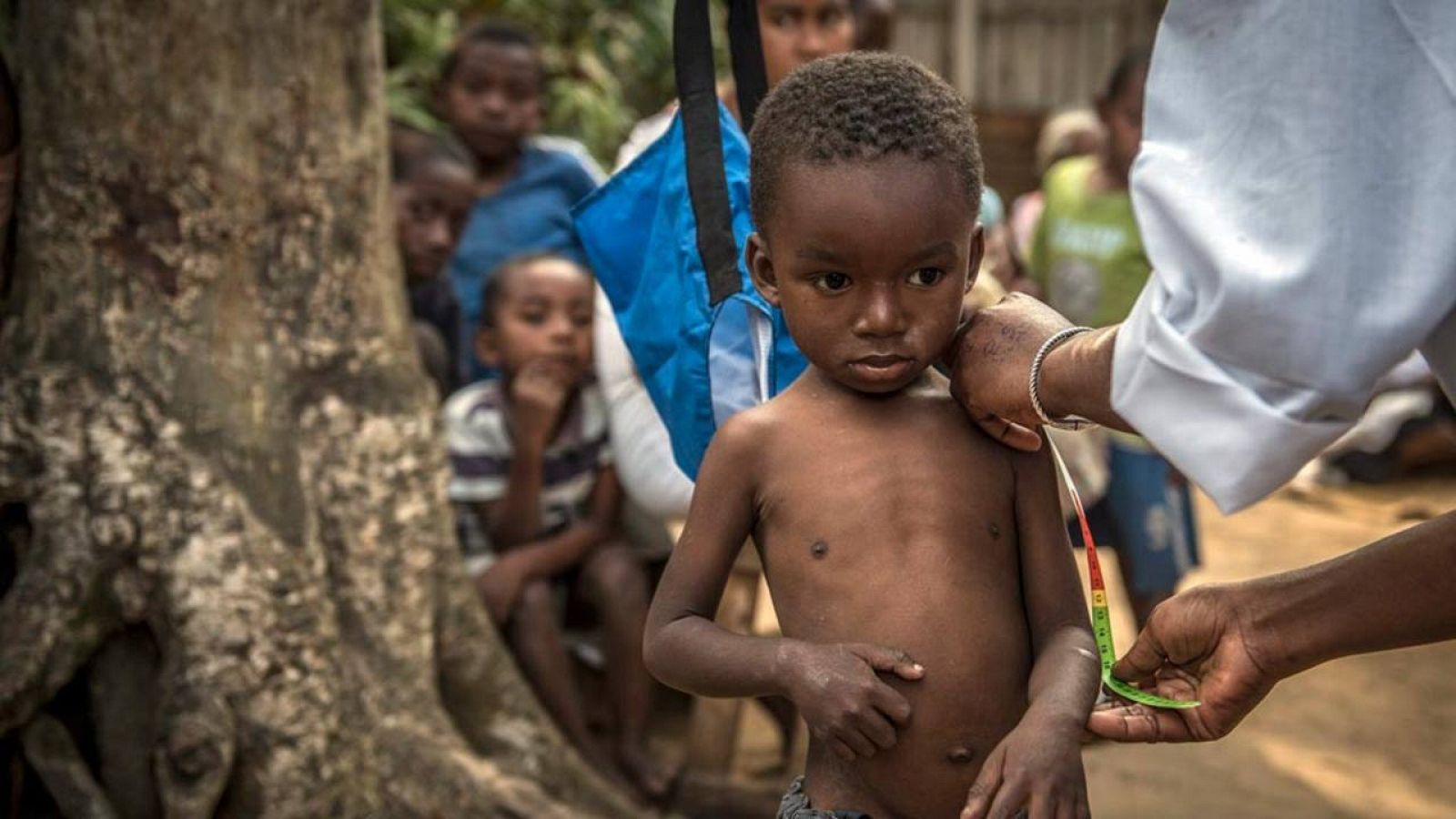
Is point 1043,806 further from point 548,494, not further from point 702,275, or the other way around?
point 548,494

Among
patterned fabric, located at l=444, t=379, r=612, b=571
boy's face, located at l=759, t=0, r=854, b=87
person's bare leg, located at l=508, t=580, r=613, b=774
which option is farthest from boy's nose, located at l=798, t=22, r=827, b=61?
person's bare leg, located at l=508, t=580, r=613, b=774

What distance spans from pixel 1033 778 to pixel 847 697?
229mm

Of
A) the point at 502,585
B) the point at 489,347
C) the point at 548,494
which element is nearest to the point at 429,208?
the point at 489,347

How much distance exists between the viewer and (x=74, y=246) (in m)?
3.27

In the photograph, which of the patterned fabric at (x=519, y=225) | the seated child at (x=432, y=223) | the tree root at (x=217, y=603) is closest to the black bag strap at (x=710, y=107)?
the tree root at (x=217, y=603)

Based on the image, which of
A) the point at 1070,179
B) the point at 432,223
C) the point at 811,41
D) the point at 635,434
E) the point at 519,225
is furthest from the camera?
the point at 1070,179

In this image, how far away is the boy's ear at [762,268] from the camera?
2.14 meters

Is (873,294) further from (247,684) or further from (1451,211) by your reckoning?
(247,684)

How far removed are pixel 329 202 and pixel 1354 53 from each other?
7.72ft

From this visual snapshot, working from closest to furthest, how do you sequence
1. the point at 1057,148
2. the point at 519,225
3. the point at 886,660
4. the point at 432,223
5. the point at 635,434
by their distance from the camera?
the point at 886,660
the point at 635,434
the point at 432,223
the point at 519,225
the point at 1057,148

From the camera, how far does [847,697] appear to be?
1.87m

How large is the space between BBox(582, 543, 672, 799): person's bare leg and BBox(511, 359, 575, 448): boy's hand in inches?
16.0

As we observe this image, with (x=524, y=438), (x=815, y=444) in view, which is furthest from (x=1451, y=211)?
(x=524, y=438)

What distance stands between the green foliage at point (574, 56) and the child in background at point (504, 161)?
3.00 ft
